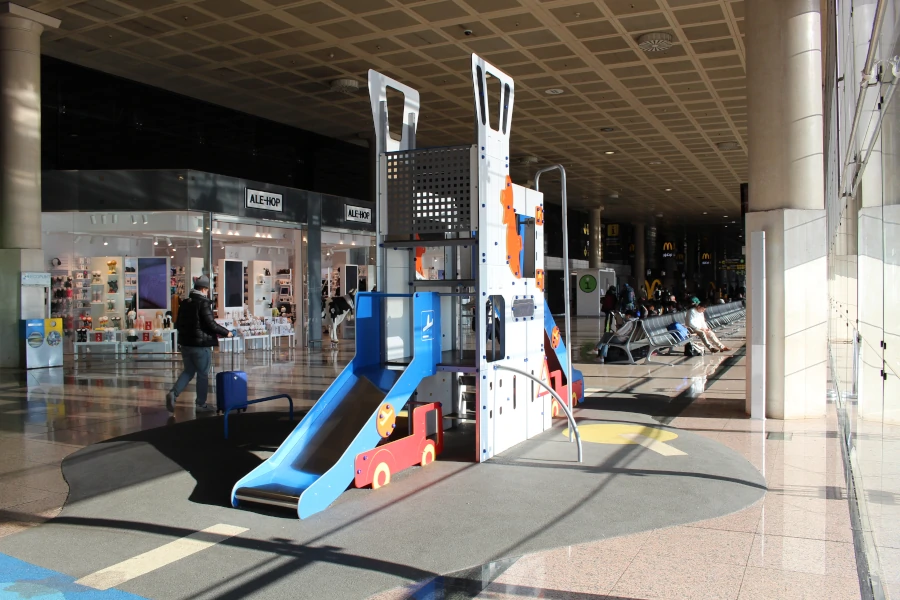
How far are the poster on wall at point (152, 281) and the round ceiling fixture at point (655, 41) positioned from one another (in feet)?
34.3

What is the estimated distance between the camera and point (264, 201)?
1642cm

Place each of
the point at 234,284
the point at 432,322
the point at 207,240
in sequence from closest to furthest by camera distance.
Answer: the point at 432,322
the point at 207,240
the point at 234,284

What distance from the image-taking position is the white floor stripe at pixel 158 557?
3670 millimetres

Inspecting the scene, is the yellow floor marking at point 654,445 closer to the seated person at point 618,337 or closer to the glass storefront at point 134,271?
the seated person at point 618,337

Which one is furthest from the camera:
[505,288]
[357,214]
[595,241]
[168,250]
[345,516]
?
[595,241]

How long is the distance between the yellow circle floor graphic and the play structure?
1.63ft

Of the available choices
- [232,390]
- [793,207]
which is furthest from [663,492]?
[232,390]

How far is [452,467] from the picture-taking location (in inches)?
232

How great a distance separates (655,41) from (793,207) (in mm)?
5782

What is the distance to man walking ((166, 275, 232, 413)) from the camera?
336 inches

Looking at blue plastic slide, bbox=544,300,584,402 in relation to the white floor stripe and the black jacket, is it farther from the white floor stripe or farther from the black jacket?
the white floor stripe

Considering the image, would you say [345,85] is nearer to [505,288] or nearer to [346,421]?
[505,288]

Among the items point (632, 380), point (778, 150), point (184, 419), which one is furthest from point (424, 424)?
point (632, 380)

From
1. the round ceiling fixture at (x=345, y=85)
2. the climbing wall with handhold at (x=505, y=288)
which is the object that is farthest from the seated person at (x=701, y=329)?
the climbing wall with handhold at (x=505, y=288)
